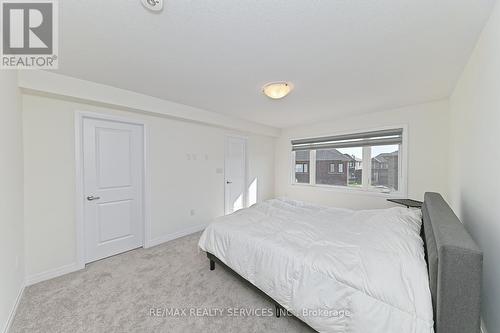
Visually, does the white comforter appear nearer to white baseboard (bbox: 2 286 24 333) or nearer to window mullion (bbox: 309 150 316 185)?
white baseboard (bbox: 2 286 24 333)

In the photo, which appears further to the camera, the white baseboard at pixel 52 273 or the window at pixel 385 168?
the window at pixel 385 168

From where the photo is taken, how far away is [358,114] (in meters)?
3.74

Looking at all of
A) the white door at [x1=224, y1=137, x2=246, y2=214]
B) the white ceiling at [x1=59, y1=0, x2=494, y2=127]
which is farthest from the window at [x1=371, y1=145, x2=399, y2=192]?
the white door at [x1=224, y1=137, x2=246, y2=214]

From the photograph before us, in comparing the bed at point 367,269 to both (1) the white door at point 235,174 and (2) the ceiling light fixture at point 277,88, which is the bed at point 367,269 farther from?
(1) the white door at point 235,174

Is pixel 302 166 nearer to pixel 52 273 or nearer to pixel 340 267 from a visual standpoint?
pixel 340 267

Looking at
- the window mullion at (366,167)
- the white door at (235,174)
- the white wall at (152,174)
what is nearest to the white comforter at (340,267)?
the white wall at (152,174)

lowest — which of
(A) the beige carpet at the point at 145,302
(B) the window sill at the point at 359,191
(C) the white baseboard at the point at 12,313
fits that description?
(A) the beige carpet at the point at 145,302

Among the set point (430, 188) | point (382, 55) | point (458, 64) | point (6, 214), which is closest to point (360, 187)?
point (430, 188)

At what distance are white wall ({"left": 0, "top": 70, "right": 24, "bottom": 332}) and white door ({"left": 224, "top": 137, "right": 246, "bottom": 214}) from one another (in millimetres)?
2937

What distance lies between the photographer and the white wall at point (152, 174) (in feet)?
7.17

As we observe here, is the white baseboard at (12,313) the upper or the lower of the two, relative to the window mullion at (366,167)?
lower

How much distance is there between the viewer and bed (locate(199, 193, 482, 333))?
3.12 feet

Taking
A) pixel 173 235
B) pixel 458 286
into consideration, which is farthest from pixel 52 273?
pixel 458 286

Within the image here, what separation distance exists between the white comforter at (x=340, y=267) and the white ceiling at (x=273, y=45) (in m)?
1.52
